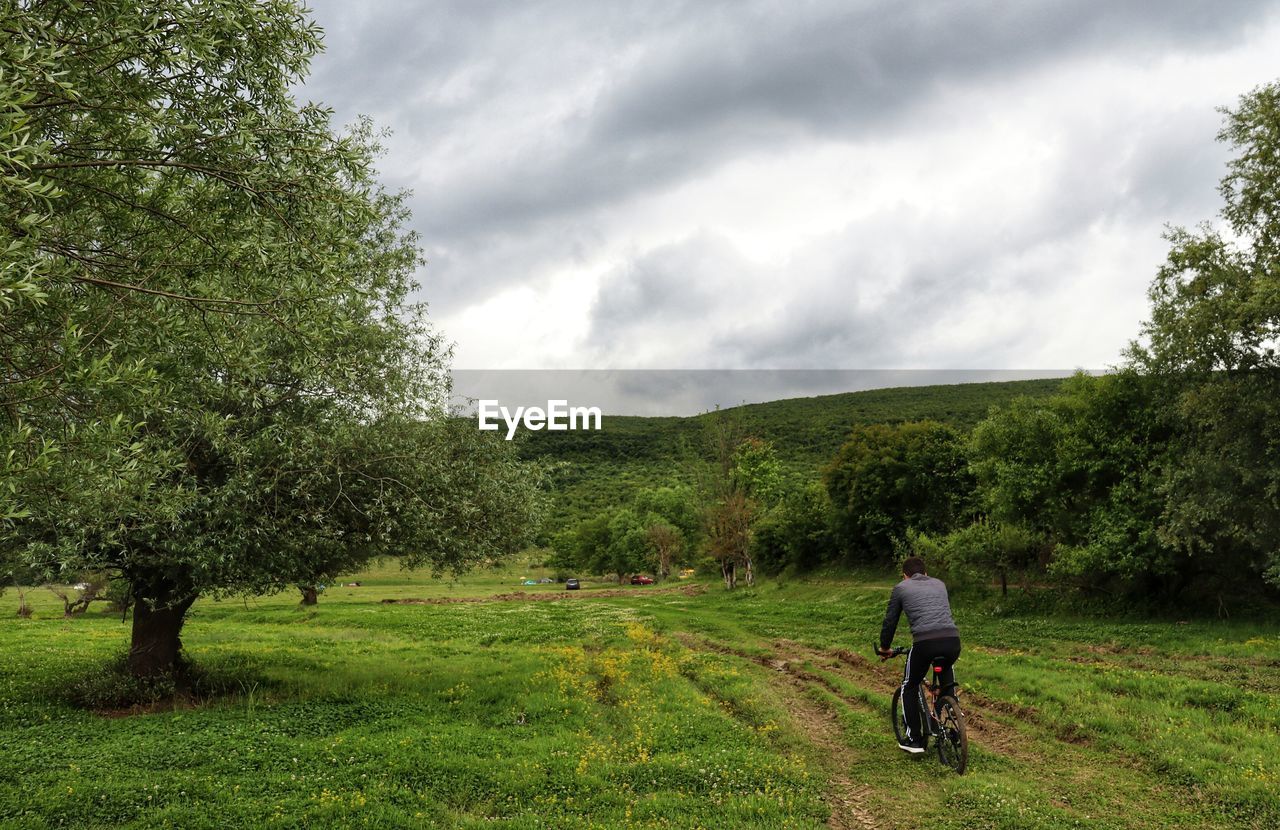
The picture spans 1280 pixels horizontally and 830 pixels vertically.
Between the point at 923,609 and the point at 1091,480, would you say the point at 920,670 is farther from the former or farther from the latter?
the point at 1091,480

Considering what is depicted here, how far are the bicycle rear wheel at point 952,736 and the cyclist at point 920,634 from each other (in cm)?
27

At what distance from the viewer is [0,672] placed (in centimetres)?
2094

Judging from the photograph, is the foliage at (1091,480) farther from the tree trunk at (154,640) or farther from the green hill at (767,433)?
the green hill at (767,433)

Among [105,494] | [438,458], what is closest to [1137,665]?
[438,458]

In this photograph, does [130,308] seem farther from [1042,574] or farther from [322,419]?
[1042,574]

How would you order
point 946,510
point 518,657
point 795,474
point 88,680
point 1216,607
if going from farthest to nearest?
point 795,474 < point 946,510 < point 1216,607 < point 518,657 < point 88,680

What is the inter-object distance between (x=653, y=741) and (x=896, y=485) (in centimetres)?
4235

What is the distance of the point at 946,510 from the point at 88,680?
4810 centimetres

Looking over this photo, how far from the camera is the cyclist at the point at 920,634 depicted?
11609 millimetres

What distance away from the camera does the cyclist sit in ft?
38.1

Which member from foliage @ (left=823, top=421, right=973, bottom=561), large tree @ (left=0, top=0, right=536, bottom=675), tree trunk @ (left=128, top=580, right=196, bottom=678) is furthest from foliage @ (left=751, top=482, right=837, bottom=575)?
large tree @ (left=0, top=0, right=536, bottom=675)

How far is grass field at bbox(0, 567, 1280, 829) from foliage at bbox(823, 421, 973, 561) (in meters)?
24.5

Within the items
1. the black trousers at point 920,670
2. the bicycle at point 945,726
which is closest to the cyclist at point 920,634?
the black trousers at point 920,670

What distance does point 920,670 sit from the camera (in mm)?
11898
